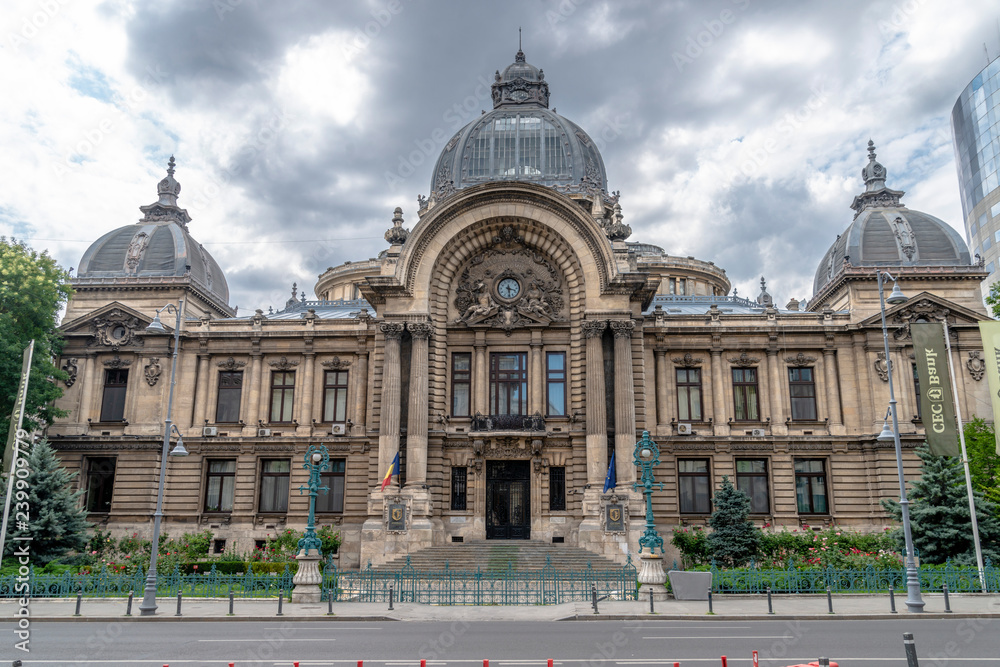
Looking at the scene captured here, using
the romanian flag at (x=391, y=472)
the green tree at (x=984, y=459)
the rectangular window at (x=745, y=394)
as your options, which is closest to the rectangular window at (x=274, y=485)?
the romanian flag at (x=391, y=472)

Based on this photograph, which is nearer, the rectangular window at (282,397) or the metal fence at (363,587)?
the metal fence at (363,587)

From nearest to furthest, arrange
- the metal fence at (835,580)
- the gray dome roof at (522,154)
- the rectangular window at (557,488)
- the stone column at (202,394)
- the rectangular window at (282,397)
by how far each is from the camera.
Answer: the metal fence at (835,580), the rectangular window at (557,488), the stone column at (202,394), the rectangular window at (282,397), the gray dome roof at (522,154)

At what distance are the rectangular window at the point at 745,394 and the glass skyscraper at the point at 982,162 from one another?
6048cm

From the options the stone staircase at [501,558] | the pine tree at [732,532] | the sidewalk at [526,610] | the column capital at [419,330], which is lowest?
the sidewalk at [526,610]

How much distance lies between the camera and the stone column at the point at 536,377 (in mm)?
37062

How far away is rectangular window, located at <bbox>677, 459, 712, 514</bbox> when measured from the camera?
39219 millimetres

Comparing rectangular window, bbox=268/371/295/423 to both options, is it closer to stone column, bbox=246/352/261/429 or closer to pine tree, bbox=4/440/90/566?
stone column, bbox=246/352/261/429

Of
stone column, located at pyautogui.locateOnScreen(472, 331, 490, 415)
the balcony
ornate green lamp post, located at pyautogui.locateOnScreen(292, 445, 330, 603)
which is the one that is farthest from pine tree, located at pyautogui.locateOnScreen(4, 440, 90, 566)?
stone column, located at pyautogui.locateOnScreen(472, 331, 490, 415)

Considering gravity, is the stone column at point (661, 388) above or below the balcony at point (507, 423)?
above

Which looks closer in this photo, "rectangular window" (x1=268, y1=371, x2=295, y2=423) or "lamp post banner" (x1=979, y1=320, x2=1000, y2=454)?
"lamp post banner" (x1=979, y1=320, x2=1000, y2=454)

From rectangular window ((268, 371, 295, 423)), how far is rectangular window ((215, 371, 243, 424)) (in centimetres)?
190

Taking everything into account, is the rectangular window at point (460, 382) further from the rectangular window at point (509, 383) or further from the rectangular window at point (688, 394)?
the rectangular window at point (688, 394)

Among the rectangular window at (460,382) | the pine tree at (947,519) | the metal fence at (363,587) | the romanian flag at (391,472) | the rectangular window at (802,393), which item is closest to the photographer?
the metal fence at (363,587)

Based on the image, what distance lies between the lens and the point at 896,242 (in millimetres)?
43125
